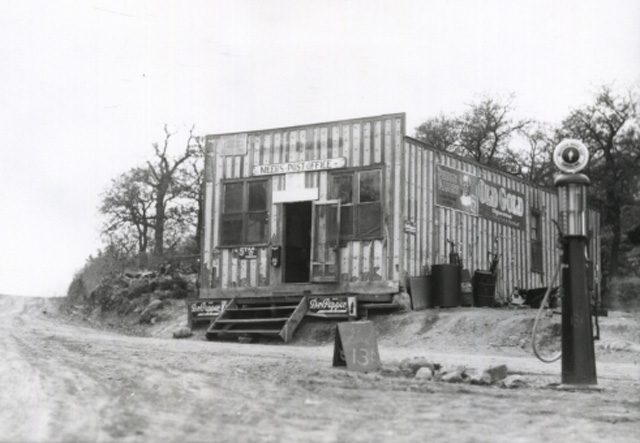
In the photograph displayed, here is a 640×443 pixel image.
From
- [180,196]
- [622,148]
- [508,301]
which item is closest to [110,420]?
[508,301]

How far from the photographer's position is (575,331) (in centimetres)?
854

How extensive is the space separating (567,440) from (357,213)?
43.4 ft

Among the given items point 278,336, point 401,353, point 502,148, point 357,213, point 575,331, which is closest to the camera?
point 575,331

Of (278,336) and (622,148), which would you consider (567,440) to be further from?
(622,148)

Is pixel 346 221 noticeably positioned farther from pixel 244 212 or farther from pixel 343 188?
pixel 244 212

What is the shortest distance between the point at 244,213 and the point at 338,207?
242 cm

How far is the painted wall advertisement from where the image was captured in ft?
66.3

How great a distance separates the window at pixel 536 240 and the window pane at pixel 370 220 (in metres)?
7.28

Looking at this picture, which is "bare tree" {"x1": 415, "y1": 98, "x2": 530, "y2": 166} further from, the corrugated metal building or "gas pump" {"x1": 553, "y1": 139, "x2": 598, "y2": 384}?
"gas pump" {"x1": 553, "y1": 139, "x2": 598, "y2": 384}

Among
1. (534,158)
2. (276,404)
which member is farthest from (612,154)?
(276,404)

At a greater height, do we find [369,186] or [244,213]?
[369,186]

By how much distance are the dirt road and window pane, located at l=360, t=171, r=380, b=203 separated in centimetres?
848

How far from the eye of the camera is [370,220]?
18.6 metres

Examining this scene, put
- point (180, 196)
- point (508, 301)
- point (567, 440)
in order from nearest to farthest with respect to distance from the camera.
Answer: point (567, 440) → point (508, 301) → point (180, 196)
